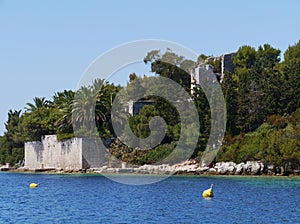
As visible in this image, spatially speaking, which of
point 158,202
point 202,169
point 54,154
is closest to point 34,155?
point 54,154

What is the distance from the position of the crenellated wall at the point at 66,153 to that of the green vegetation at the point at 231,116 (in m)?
0.82

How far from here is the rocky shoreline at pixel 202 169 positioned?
43.2 m

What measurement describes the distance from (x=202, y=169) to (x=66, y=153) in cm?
1224

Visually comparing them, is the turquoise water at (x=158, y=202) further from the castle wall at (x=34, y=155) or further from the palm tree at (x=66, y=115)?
the castle wall at (x=34, y=155)

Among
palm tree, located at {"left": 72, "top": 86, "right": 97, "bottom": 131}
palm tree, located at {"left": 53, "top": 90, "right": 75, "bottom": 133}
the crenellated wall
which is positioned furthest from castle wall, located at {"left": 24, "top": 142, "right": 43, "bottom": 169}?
palm tree, located at {"left": 72, "top": 86, "right": 97, "bottom": 131}

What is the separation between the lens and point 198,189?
34562 mm

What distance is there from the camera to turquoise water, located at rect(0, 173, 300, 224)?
78.4 ft

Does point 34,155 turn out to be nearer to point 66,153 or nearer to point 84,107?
point 66,153

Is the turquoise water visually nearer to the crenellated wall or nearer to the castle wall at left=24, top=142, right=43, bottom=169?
the crenellated wall

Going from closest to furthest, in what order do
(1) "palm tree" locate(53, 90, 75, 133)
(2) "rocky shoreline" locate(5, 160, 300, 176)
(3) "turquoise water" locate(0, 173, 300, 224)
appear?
(3) "turquoise water" locate(0, 173, 300, 224)
(2) "rocky shoreline" locate(5, 160, 300, 176)
(1) "palm tree" locate(53, 90, 75, 133)

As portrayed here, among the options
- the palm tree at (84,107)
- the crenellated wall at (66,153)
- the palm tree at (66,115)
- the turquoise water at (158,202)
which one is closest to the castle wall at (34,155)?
the crenellated wall at (66,153)

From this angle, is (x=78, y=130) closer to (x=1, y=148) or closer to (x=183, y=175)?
(x=183, y=175)

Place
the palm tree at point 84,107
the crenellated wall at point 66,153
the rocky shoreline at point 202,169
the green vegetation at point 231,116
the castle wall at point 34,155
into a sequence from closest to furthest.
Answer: the rocky shoreline at point 202,169
the green vegetation at point 231,116
the crenellated wall at point 66,153
the palm tree at point 84,107
the castle wall at point 34,155

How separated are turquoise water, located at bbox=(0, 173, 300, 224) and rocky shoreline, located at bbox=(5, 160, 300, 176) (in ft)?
7.47
